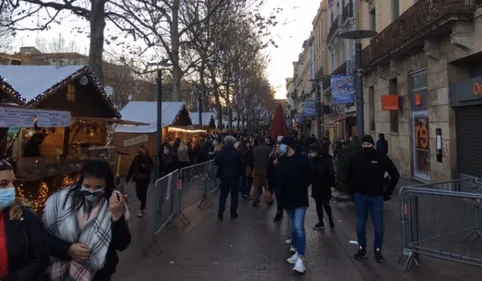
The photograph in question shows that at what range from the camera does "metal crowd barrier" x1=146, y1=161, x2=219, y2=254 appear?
23.4 ft

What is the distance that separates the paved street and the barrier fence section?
0.99ft

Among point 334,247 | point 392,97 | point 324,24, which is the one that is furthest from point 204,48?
point 324,24

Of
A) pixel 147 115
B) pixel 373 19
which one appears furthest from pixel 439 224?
pixel 373 19

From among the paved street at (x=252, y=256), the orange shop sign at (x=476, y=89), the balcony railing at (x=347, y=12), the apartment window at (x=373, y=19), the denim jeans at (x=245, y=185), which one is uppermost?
the balcony railing at (x=347, y=12)

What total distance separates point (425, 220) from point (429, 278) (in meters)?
0.79

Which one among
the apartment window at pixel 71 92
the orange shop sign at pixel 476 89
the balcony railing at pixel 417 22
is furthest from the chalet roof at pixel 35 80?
the orange shop sign at pixel 476 89

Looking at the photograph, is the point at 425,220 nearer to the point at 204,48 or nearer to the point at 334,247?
the point at 334,247

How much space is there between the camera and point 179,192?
8977 millimetres

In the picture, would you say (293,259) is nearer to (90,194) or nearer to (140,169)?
(90,194)

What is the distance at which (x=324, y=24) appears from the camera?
4322 cm

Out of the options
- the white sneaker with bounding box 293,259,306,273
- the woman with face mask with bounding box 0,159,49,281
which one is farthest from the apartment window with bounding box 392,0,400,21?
the woman with face mask with bounding box 0,159,49,281

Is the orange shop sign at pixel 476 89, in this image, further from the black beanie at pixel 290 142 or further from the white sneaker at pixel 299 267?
the white sneaker at pixel 299 267

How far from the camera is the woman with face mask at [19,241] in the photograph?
2.27m

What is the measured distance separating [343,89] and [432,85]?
2851mm
